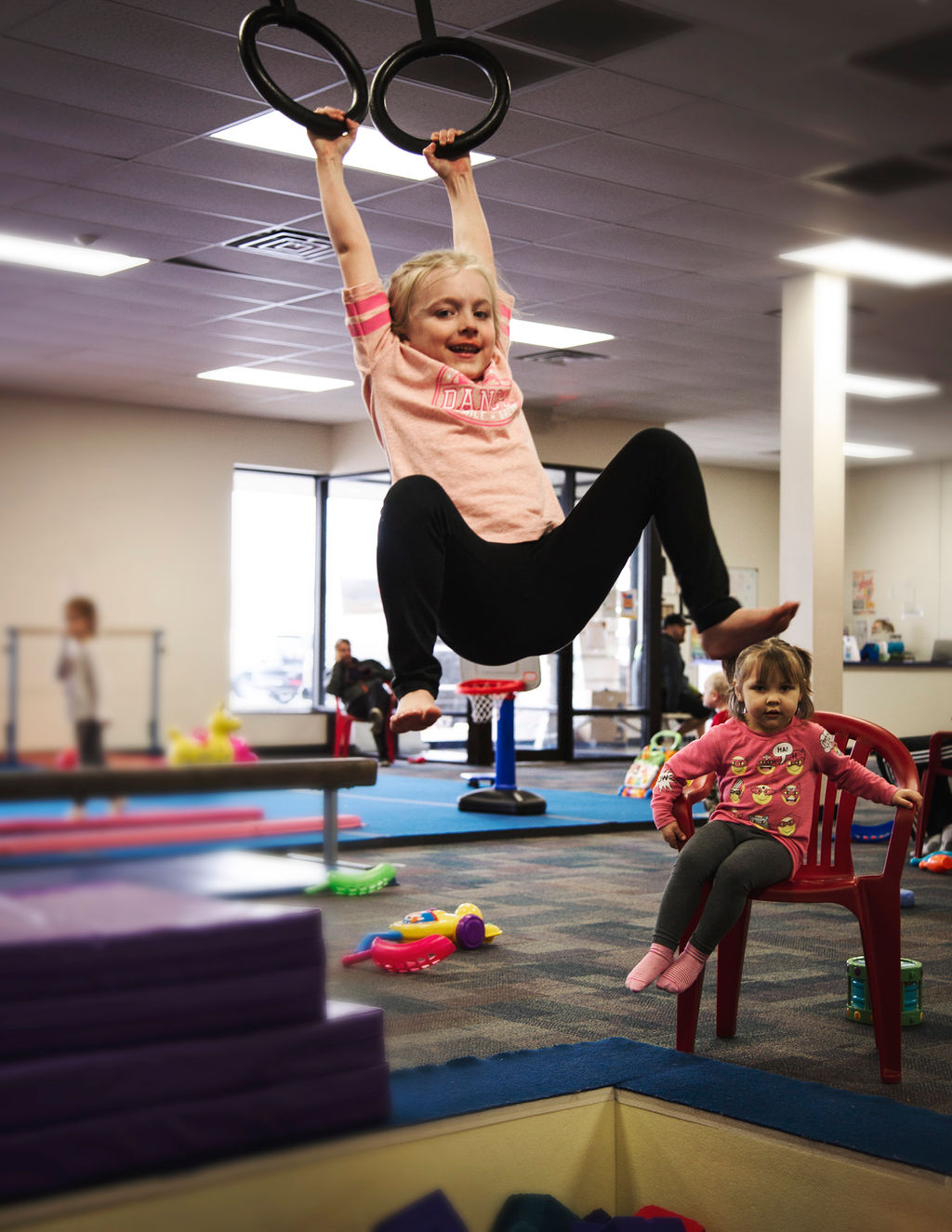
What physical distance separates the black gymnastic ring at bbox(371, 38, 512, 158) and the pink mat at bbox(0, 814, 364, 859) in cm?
99

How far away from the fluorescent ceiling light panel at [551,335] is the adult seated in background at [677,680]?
9.80 ft

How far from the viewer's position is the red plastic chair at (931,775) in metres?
5.57

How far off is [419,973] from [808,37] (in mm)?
2890

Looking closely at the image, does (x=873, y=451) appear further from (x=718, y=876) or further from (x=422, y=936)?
(x=718, y=876)

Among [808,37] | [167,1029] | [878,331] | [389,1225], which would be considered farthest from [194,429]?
[878,331]

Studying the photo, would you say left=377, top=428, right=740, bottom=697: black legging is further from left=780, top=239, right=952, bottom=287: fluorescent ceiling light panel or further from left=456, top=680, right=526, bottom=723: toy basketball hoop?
left=456, top=680, right=526, bottom=723: toy basketball hoop

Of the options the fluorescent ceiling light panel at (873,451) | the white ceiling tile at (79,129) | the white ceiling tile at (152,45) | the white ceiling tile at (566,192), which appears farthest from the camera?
the fluorescent ceiling light panel at (873,451)

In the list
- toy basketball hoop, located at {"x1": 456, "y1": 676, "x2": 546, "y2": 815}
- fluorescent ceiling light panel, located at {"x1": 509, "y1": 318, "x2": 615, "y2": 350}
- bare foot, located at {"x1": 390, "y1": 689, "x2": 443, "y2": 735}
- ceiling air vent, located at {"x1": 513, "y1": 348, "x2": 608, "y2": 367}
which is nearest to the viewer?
bare foot, located at {"x1": 390, "y1": 689, "x2": 443, "y2": 735}

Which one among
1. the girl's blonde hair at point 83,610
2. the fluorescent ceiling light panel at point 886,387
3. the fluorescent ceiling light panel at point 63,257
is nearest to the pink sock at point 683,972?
the girl's blonde hair at point 83,610

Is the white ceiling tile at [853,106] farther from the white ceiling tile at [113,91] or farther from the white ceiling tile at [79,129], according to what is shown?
the white ceiling tile at [79,129]

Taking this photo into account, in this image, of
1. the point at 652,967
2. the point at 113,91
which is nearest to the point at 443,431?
the point at 652,967

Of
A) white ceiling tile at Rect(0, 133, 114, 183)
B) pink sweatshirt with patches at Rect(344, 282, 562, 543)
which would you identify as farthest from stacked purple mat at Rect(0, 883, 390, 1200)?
white ceiling tile at Rect(0, 133, 114, 183)

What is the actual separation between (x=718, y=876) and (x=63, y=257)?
4.33m

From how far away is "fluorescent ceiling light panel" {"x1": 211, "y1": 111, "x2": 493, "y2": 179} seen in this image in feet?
14.6
